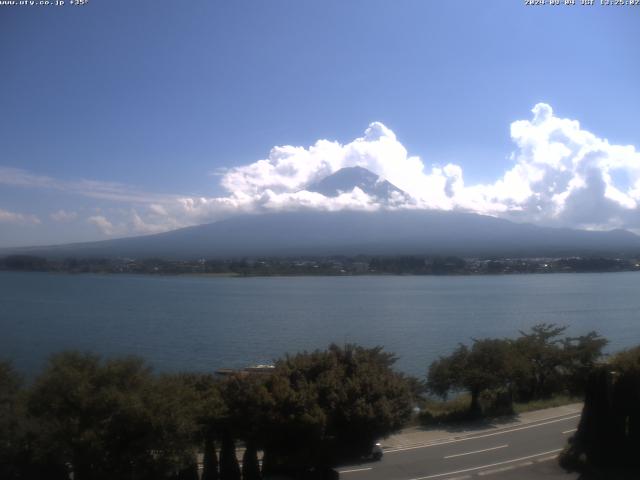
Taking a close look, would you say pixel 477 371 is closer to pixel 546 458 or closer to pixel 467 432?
pixel 467 432

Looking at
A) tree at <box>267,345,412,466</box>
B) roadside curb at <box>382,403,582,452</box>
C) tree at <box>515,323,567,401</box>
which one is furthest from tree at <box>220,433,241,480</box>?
tree at <box>515,323,567,401</box>

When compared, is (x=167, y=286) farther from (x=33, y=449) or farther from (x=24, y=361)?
(x=33, y=449)

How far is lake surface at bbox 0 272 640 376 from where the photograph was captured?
21453 millimetres

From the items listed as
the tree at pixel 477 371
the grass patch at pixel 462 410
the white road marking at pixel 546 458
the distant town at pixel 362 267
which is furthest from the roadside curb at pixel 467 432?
the distant town at pixel 362 267

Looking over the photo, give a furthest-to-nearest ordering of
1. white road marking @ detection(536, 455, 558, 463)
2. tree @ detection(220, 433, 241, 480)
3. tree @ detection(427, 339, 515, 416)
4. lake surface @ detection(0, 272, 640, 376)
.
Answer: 1. lake surface @ detection(0, 272, 640, 376)
2. tree @ detection(427, 339, 515, 416)
3. white road marking @ detection(536, 455, 558, 463)
4. tree @ detection(220, 433, 241, 480)

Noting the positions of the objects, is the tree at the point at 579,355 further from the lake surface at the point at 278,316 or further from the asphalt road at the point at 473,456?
the lake surface at the point at 278,316

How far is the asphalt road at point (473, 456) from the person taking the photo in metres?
7.13

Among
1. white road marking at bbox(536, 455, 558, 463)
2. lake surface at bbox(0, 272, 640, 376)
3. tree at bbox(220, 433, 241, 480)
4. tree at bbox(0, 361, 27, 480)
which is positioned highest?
tree at bbox(0, 361, 27, 480)

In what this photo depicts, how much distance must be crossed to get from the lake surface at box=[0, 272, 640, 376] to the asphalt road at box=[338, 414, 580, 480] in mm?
8529

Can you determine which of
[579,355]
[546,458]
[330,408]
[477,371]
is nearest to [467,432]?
[546,458]

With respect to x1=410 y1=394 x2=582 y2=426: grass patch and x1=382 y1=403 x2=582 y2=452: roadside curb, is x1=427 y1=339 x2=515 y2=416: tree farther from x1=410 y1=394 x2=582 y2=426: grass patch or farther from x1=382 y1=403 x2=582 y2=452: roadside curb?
x1=382 y1=403 x2=582 y2=452: roadside curb

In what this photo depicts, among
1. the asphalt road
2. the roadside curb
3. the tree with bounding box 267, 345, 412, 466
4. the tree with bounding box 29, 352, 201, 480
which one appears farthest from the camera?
the roadside curb

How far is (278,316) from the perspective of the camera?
102ft

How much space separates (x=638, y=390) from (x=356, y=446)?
10.6 feet
